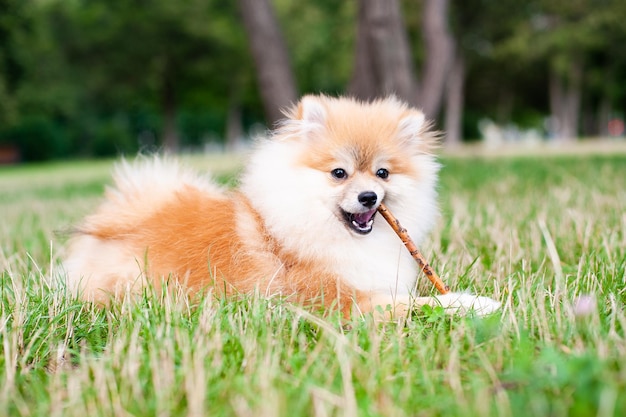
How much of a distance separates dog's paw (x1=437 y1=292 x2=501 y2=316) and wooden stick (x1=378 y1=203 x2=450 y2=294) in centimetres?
12

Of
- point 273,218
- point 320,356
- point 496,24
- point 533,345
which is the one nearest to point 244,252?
point 273,218

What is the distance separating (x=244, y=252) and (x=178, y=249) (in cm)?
32

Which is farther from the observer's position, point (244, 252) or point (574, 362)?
point (244, 252)

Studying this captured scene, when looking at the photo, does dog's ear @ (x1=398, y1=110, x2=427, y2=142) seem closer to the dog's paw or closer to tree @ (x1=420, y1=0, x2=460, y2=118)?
the dog's paw

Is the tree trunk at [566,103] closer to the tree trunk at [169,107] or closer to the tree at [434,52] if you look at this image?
the tree trunk at [169,107]

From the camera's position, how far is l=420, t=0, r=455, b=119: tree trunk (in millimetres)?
8680

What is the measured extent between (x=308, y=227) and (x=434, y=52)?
684 centimetres

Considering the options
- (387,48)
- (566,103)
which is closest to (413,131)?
(387,48)

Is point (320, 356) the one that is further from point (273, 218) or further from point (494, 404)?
point (273, 218)

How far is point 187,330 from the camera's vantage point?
2115 mm

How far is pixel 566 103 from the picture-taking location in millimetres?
32906

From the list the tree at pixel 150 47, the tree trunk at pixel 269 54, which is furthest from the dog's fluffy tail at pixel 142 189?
the tree at pixel 150 47

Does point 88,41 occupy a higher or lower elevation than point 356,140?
higher

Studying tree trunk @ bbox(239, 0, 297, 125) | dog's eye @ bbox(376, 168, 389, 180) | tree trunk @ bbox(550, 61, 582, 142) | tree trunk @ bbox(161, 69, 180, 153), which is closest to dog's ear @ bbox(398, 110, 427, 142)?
dog's eye @ bbox(376, 168, 389, 180)
